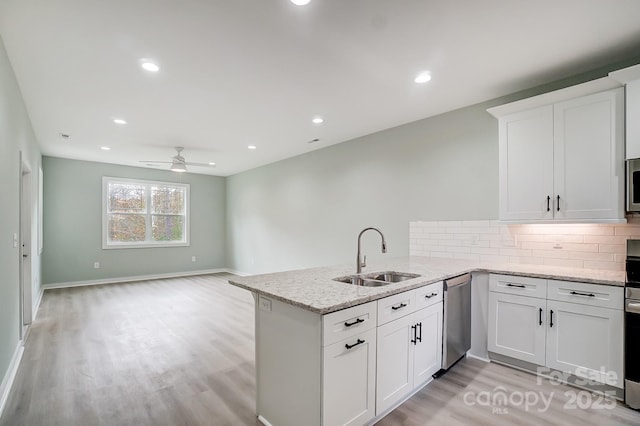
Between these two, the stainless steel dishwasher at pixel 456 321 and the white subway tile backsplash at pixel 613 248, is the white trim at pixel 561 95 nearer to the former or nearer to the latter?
the white subway tile backsplash at pixel 613 248

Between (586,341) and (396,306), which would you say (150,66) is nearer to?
(396,306)

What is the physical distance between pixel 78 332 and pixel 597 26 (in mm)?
5916

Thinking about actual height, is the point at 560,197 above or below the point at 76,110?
below

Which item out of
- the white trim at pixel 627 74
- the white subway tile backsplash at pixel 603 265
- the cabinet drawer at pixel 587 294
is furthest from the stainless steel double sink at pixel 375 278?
the white trim at pixel 627 74

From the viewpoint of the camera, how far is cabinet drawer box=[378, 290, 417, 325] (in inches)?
77.8

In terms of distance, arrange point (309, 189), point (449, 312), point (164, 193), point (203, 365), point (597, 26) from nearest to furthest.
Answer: point (597, 26) < point (449, 312) < point (203, 365) < point (309, 189) < point (164, 193)

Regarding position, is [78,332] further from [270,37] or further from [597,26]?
[597,26]

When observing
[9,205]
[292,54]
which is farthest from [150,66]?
[9,205]

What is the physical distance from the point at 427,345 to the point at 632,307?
1.43 metres

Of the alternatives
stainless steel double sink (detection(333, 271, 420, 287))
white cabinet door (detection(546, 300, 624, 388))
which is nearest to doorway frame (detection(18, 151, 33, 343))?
stainless steel double sink (detection(333, 271, 420, 287))

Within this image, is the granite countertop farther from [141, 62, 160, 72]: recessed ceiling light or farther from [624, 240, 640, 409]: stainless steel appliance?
[141, 62, 160, 72]: recessed ceiling light

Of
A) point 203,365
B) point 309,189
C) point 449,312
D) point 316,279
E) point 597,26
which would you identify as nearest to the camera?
point 597,26

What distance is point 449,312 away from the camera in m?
2.69

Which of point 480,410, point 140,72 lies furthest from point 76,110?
point 480,410
